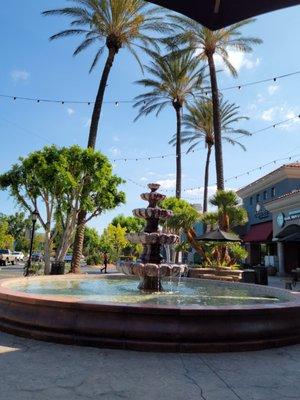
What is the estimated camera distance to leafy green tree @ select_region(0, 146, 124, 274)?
71.5 ft

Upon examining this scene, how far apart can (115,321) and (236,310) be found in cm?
169

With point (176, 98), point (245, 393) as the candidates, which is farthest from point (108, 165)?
point (245, 393)

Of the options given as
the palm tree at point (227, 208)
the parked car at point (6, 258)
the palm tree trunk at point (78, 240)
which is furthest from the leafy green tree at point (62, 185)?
the parked car at point (6, 258)

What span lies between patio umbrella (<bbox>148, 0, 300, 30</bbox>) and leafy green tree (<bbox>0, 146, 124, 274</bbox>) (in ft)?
56.3

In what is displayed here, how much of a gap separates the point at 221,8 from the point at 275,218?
1206 inches

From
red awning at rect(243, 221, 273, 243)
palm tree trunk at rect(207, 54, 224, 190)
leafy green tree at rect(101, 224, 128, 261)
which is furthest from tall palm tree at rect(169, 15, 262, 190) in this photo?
leafy green tree at rect(101, 224, 128, 261)

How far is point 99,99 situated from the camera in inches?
997

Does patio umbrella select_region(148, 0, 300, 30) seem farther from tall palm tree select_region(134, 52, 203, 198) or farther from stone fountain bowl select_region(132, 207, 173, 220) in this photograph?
tall palm tree select_region(134, 52, 203, 198)

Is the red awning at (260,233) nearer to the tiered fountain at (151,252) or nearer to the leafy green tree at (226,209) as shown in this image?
the leafy green tree at (226,209)

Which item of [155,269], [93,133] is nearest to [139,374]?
[155,269]

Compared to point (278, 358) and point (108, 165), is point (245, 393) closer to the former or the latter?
point (278, 358)

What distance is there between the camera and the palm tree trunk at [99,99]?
81.2 feet

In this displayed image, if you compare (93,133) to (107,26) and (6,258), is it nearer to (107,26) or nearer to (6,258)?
(107,26)

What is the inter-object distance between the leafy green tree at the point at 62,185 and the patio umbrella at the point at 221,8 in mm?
17167
